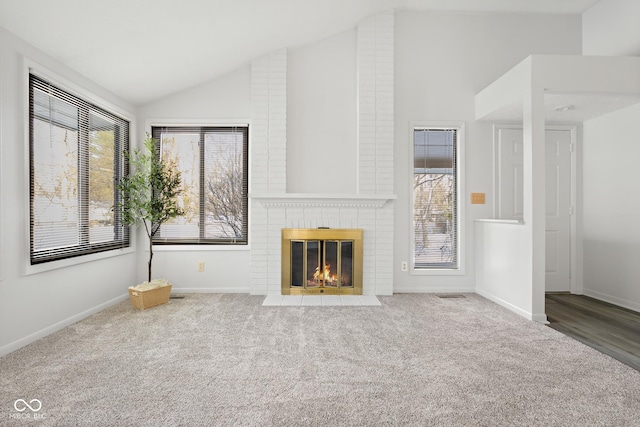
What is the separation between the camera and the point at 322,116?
448 centimetres

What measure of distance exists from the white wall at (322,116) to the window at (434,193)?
93 cm

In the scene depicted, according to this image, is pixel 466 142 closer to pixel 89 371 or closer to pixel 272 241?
pixel 272 241

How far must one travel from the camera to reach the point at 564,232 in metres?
4.55

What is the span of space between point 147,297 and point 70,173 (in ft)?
4.77

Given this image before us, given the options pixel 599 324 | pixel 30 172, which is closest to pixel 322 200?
pixel 30 172

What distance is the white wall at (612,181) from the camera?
379cm

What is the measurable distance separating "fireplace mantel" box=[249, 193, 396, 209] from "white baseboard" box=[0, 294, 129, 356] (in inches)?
78.0

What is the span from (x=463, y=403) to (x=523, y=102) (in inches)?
123

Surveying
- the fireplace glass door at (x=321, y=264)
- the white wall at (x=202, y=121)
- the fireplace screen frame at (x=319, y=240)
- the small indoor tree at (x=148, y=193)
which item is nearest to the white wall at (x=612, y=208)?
the fireplace screen frame at (x=319, y=240)

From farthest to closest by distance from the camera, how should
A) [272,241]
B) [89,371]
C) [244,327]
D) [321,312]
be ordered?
[272,241] → [321,312] → [244,327] → [89,371]

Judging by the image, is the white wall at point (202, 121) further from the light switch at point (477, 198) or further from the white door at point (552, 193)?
the white door at point (552, 193)

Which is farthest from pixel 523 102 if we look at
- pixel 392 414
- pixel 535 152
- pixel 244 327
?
pixel 244 327

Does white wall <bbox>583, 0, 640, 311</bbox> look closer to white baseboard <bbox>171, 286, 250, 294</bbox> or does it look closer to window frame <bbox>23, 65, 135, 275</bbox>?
white baseboard <bbox>171, 286, 250, 294</bbox>

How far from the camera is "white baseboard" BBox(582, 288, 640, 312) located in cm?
373
